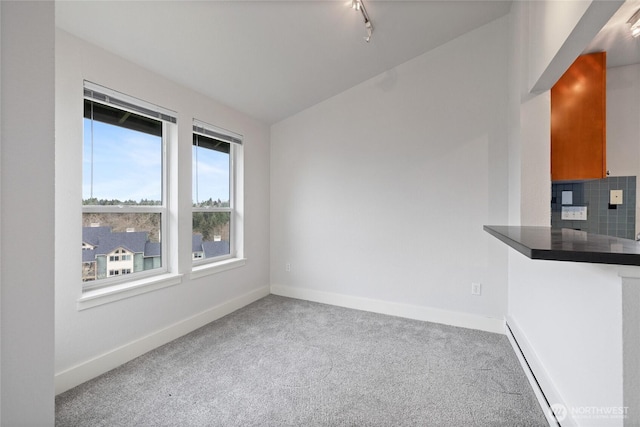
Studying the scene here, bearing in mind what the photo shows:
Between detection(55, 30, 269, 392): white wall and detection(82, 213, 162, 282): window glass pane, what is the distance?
0.20 meters

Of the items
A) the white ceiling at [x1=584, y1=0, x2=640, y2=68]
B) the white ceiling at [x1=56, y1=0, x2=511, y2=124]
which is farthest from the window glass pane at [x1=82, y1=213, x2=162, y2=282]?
the white ceiling at [x1=584, y1=0, x2=640, y2=68]

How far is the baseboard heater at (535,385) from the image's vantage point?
1.59m

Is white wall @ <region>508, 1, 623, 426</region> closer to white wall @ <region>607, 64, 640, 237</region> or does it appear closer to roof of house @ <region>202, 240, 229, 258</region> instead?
white wall @ <region>607, 64, 640, 237</region>

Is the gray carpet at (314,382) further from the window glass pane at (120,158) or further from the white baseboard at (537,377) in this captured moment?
the window glass pane at (120,158)

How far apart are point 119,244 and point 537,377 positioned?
130 inches

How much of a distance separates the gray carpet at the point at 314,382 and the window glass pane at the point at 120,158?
137cm

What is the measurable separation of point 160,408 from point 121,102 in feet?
7.42

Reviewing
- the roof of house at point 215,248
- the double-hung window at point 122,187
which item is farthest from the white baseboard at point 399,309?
the double-hung window at point 122,187

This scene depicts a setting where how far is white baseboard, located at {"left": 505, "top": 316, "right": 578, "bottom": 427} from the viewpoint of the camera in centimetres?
156

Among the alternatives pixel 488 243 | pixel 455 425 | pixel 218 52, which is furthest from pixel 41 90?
pixel 488 243

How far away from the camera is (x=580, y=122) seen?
2234 mm

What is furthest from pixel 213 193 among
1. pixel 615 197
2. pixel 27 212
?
pixel 615 197

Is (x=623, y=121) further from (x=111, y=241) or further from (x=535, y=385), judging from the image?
(x=111, y=241)

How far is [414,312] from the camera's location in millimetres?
3184
